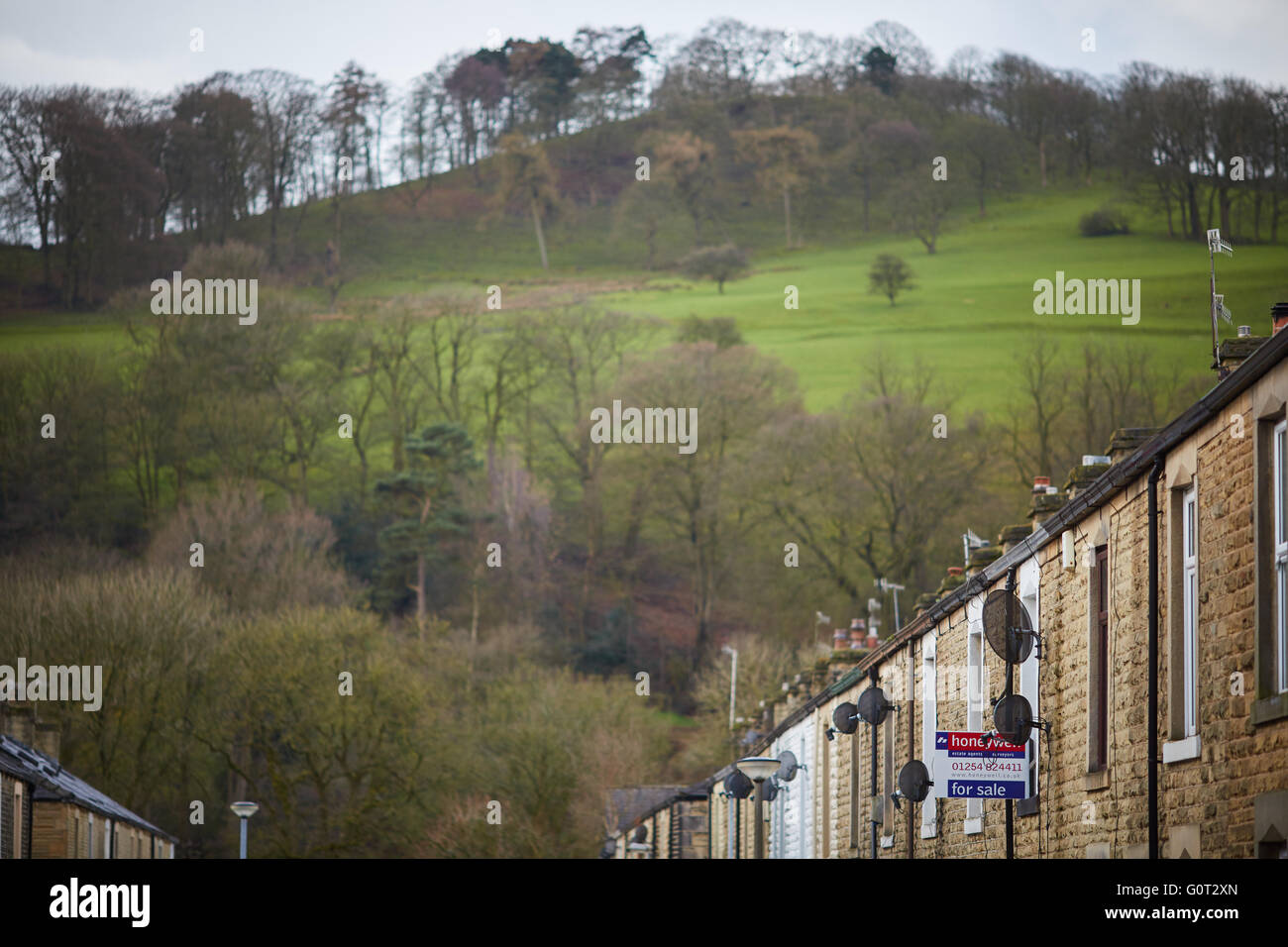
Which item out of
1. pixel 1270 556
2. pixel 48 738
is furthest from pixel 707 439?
pixel 1270 556

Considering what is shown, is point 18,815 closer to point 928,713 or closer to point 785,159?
point 928,713

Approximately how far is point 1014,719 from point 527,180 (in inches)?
4700

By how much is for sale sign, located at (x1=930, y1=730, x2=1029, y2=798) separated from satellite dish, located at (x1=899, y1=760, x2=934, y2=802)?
150 inches

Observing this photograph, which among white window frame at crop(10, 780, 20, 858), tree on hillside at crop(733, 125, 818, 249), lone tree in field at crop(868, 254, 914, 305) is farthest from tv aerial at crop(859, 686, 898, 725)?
tree on hillside at crop(733, 125, 818, 249)

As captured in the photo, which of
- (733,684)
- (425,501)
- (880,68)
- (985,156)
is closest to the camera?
(733,684)

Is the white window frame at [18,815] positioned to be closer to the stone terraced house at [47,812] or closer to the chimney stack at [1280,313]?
the stone terraced house at [47,812]

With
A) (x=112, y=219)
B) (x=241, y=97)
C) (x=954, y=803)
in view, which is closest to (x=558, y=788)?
(x=954, y=803)

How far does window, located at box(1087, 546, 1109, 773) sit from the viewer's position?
1545 centimetres

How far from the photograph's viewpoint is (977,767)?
16062 mm

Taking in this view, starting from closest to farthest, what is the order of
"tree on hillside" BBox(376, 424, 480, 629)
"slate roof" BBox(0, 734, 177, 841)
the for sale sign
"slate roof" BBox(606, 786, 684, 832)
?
the for sale sign
"slate roof" BBox(0, 734, 177, 841)
"slate roof" BBox(606, 786, 684, 832)
"tree on hillside" BBox(376, 424, 480, 629)

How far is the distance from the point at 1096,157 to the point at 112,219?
8342 cm

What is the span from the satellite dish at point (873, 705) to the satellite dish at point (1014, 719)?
21.2 feet

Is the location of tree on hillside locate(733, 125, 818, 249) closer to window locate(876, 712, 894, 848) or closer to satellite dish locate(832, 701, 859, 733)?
satellite dish locate(832, 701, 859, 733)

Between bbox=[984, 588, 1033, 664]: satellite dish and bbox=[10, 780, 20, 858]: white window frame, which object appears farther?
bbox=[10, 780, 20, 858]: white window frame
